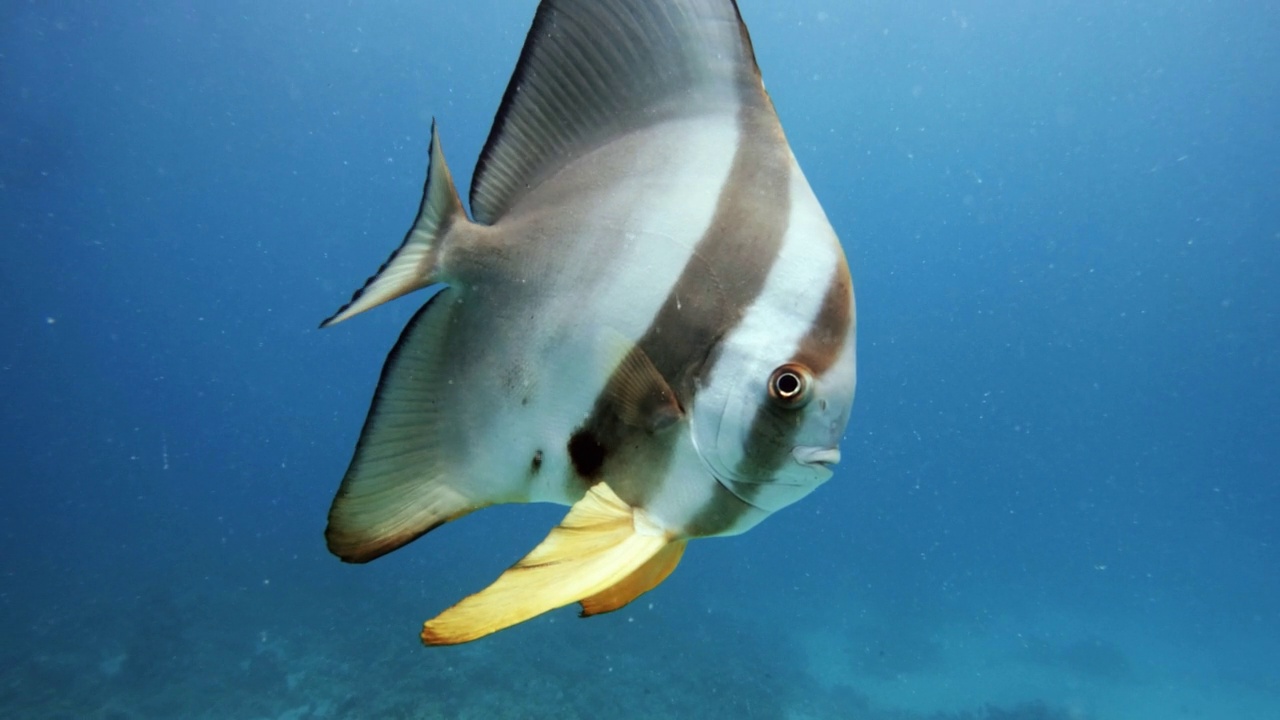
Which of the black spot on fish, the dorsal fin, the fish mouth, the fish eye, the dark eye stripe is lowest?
the black spot on fish

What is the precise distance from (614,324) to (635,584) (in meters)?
0.37

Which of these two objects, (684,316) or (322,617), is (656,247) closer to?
(684,316)

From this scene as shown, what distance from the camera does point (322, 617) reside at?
11.4 metres

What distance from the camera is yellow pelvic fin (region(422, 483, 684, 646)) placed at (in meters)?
0.77

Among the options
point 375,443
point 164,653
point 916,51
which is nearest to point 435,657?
point 164,653

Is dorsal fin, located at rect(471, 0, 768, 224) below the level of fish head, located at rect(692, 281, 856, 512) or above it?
above

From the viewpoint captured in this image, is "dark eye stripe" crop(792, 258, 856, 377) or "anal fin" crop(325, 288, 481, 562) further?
"anal fin" crop(325, 288, 481, 562)

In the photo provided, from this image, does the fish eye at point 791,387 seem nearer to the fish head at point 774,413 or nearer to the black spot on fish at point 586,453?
the fish head at point 774,413

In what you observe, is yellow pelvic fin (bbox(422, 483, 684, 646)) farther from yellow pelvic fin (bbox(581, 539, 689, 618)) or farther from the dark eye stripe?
the dark eye stripe

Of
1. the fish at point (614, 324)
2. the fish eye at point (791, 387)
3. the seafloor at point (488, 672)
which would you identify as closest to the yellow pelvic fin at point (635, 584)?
the fish at point (614, 324)

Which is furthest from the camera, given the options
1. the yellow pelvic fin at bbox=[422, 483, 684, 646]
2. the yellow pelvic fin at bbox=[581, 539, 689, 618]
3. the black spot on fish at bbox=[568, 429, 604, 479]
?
the black spot on fish at bbox=[568, 429, 604, 479]

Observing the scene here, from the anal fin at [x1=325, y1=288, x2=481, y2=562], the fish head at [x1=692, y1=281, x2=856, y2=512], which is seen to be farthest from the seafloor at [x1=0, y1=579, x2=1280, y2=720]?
the fish head at [x1=692, y1=281, x2=856, y2=512]

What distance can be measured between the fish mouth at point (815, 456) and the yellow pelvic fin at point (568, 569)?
213mm

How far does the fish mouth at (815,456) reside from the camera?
0.95 meters
